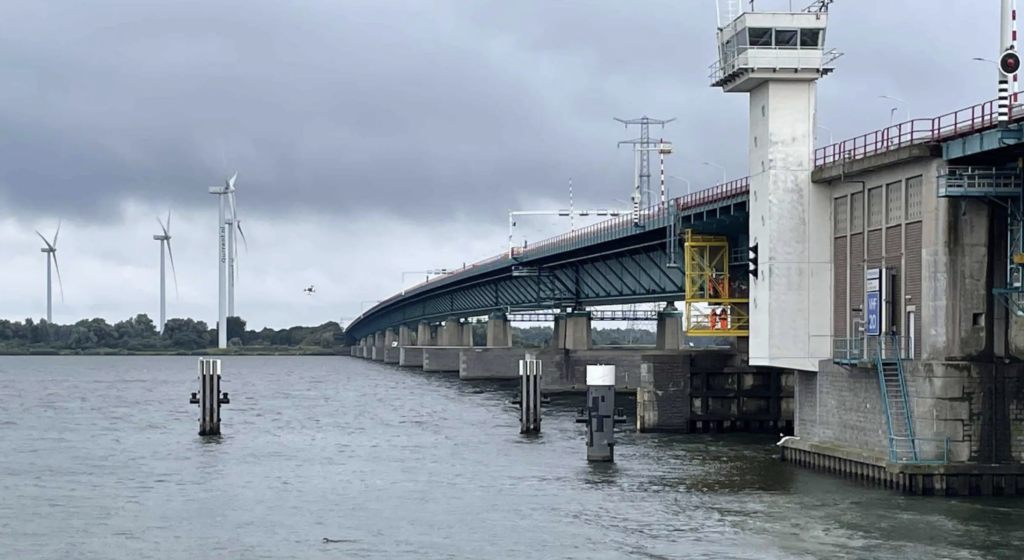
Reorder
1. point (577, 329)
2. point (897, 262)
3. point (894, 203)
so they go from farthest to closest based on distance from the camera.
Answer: point (577, 329), point (894, 203), point (897, 262)

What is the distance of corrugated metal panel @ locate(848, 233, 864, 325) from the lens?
55.4 meters

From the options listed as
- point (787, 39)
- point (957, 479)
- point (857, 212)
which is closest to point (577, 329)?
point (787, 39)

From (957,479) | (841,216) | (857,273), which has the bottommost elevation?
(957,479)

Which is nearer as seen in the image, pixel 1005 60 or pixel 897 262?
pixel 1005 60

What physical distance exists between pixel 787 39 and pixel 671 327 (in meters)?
75.6

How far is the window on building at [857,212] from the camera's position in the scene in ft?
182

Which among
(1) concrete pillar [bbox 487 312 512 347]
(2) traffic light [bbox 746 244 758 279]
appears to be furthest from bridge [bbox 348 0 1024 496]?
(1) concrete pillar [bbox 487 312 512 347]

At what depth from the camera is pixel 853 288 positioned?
2213 inches

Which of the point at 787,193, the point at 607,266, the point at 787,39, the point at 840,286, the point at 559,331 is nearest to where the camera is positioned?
the point at 840,286

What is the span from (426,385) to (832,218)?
4048 inches

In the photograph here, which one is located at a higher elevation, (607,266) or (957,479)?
(607,266)

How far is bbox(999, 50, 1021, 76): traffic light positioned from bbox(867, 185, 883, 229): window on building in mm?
9222

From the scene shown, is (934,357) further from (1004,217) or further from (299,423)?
(299,423)

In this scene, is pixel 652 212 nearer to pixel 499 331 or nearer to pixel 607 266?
pixel 607 266
